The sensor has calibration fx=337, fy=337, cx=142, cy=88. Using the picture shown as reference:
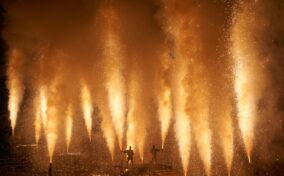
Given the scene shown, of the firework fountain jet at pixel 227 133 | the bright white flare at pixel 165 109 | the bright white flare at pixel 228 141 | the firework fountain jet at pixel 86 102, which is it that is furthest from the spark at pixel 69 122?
the bright white flare at pixel 228 141

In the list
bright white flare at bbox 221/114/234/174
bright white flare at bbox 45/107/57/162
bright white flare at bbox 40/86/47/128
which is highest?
bright white flare at bbox 40/86/47/128

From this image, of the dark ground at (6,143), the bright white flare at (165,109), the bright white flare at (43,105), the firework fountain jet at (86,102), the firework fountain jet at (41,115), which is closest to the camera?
the dark ground at (6,143)

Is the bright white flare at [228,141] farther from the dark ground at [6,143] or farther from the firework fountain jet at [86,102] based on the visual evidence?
the firework fountain jet at [86,102]

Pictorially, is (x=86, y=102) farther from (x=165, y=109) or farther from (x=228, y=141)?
(x=228, y=141)

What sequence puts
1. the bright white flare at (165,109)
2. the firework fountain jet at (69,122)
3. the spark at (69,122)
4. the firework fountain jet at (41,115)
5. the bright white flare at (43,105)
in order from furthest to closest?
1. the spark at (69,122)
2. the firework fountain jet at (69,122)
3. the firework fountain jet at (41,115)
4. the bright white flare at (43,105)
5. the bright white flare at (165,109)

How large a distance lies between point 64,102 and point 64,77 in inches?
106

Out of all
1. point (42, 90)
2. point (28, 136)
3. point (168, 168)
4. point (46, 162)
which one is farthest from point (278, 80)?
point (28, 136)

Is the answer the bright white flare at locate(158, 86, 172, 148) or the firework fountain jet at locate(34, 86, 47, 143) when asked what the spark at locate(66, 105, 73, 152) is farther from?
the bright white flare at locate(158, 86, 172, 148)

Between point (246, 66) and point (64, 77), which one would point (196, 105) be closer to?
point (246, 66)

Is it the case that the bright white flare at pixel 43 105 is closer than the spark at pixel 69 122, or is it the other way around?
the bright white flare at pixel 43 105

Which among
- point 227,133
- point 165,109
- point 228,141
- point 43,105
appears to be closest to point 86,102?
point 43,105

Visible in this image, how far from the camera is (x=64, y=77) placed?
1419 inches

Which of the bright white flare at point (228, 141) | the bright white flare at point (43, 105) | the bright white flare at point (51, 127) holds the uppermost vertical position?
the bright white flare at point (43, 105)

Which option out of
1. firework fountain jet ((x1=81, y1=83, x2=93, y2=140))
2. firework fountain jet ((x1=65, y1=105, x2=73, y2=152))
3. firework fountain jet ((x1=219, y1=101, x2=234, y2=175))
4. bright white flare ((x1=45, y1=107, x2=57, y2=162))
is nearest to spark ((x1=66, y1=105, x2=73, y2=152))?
firework fountain jet ((x1=65, y1=105, x2=73, y2=152))
